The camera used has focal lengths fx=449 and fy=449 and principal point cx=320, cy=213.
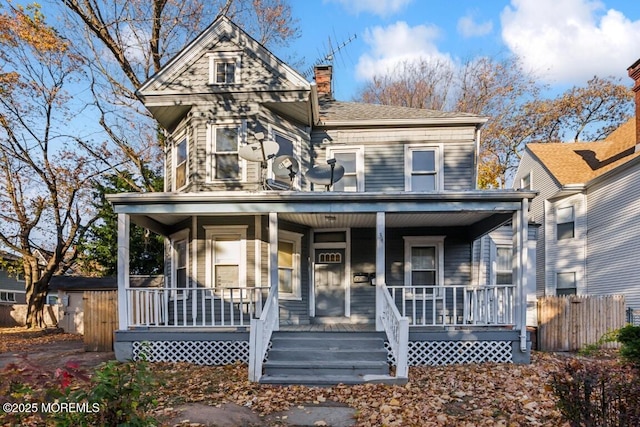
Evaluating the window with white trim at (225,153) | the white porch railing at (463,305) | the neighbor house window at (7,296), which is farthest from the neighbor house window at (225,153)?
the neighbor house window at (7,296)

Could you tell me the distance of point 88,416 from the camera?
3461 millimetres

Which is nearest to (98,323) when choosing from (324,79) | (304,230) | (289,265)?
(289,265)

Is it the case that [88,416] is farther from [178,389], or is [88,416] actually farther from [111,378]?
[178,389]

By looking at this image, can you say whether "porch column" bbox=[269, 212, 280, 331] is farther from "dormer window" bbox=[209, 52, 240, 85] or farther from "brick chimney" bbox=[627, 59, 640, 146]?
"brick chimney" bbox=[627, 59, 640, 146]

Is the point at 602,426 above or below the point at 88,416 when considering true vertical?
below

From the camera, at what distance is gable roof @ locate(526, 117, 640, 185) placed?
17109 mm

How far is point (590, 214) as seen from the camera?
57.0 feet

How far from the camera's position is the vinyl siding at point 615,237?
14633 mm

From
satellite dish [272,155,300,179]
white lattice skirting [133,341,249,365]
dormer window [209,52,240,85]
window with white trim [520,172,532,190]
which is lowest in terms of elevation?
white lattice skirting [133,341,249,365]

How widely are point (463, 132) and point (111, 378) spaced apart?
11.0 m

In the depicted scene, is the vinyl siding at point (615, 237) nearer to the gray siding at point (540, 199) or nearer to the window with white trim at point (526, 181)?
the gray siding at point (540, 199)

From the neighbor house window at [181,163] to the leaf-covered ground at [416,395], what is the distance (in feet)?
16.4

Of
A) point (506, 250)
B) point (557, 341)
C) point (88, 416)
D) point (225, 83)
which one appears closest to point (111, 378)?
point (88, 416)

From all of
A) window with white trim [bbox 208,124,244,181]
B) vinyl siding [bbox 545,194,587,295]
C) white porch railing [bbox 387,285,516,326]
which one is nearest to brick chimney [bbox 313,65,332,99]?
window with white trim [bbox 208,124,244,181]
